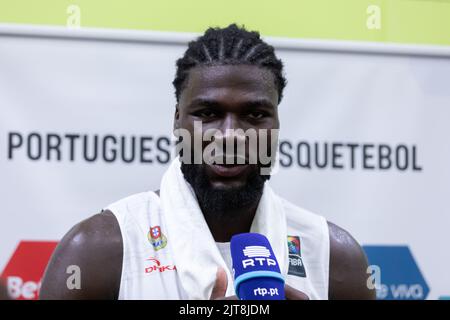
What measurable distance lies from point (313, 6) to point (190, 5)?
0.28 meters

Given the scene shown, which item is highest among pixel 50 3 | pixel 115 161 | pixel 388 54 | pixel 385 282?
pixel 50 3

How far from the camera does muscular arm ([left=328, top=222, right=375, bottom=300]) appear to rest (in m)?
1.24

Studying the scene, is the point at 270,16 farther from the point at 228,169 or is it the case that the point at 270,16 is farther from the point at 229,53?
the point at 228,169

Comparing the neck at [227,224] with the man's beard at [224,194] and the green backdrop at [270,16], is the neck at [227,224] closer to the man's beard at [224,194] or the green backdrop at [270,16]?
the man's beard at [224,194]

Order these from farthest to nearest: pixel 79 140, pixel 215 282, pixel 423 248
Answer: pixel 423 248, pixel 79 140, pixel 215 282

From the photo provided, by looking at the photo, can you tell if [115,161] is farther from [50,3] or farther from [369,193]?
[369,193]

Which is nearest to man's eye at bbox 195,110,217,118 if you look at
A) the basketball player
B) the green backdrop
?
the basketball player

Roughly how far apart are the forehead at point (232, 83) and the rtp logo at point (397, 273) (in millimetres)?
515

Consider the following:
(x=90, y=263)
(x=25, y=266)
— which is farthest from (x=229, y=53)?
(x=25, y=266)

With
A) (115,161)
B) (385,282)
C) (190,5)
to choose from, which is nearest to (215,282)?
(115,161)

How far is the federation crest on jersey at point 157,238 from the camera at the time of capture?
1164 millimetres

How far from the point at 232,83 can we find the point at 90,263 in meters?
0.36

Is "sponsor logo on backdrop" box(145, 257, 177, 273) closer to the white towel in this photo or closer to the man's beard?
the white towel
